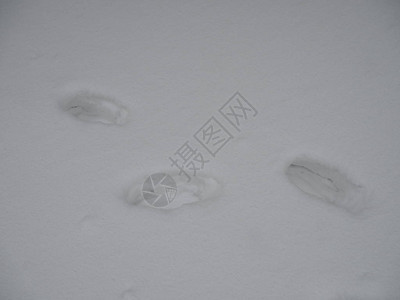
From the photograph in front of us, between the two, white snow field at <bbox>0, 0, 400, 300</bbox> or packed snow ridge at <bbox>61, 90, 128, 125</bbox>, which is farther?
packed snow ridge at <bbox>61, 90, 128, 125</bbox>

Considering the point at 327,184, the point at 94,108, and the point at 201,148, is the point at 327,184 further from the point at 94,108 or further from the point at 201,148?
the point at 94,108

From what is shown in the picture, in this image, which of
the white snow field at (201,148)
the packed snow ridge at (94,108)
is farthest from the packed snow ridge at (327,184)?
the packed snow ridge at (94,108)

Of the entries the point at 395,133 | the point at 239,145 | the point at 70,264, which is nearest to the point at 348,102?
the point at 395,133

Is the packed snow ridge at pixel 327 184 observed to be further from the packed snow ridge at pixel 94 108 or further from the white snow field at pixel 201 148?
the packed snow ridge at pixel 94 108

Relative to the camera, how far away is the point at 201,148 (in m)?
0.95

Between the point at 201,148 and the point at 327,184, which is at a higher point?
the point at 327,184

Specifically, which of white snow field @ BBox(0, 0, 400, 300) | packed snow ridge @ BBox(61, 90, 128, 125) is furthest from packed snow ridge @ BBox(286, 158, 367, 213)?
packed snow ridge @ BBox(61, 90, 128, 125)

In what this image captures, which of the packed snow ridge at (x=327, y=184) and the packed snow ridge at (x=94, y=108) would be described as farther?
the packed snow ridge at (x=94, y=108)

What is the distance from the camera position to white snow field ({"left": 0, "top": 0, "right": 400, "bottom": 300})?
79 cm

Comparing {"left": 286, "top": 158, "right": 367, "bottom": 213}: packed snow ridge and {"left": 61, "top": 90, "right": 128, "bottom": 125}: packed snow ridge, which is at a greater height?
{"left": 286, "top": 158, "right": 367, "bottom": 213}: packed snow ridge

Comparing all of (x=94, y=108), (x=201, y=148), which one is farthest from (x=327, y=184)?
(x=94, y=108)

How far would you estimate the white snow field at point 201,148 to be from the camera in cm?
79

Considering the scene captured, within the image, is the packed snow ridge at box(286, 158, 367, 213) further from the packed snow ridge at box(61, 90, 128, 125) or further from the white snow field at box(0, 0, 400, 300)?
the packed snow ridge at box(61, 90, 128, 125)

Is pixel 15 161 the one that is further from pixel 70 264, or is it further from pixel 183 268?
pixel 183 268
